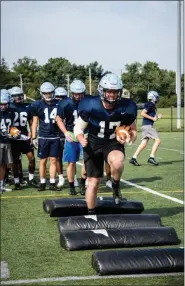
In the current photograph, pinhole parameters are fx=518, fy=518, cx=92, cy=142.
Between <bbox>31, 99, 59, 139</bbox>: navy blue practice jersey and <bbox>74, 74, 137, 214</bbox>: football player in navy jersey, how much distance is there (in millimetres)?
2820

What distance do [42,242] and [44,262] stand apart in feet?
2.32

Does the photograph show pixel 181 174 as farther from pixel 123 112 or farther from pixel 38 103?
pixel 123 112

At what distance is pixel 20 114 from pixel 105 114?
3.87 meters

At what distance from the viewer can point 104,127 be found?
5.78 meters

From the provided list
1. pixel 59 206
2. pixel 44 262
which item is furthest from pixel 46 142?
pixel 44 262

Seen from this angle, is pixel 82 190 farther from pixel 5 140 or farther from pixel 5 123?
pixel 5 123

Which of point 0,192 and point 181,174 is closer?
point 0,192

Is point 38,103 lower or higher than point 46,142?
higher

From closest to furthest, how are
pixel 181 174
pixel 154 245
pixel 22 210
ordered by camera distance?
pixel 154 245, pixel 22 210, pixel 181 174

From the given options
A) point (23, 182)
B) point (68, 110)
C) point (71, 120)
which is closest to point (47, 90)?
point (68, 110)

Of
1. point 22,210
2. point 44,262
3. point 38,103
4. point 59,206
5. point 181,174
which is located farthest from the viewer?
point 181,174

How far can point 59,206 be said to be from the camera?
21.7 feet

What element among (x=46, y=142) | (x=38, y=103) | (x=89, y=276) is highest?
(x=38, y=103)

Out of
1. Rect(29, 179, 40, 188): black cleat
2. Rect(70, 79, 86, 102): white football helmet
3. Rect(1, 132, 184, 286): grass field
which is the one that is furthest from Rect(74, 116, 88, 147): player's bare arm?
Rect(29, 179, 40, 188): black cleat
